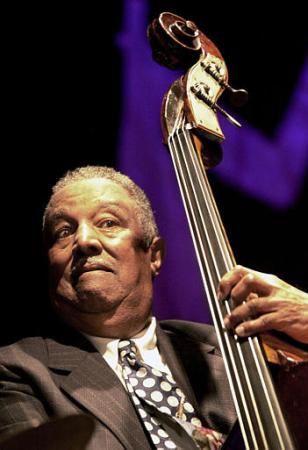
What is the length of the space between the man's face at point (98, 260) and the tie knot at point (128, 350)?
0.18 feet

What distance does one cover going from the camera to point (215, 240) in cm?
125

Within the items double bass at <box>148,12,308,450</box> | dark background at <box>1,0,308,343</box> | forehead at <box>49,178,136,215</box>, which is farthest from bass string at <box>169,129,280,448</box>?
dark background at <box>1,0,308,343</box>

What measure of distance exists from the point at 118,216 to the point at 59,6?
1.16 m

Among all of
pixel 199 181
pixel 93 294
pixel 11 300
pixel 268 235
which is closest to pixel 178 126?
pixel 199 181

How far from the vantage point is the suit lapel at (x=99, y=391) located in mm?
1229

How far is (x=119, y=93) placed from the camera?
2486 mm

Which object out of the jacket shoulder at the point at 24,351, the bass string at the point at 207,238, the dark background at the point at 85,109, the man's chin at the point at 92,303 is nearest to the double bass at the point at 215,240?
the bass string at the point at 207,238

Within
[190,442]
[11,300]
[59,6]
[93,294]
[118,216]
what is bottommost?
[11,300]

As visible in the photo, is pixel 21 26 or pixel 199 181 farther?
pixel 21 26

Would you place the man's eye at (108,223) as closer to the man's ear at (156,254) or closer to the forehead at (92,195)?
the forehead at (92,195)

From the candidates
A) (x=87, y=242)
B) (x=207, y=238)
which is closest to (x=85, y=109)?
(x=87, y=242)

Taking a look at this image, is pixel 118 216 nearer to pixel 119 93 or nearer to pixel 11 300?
pixel 11 300

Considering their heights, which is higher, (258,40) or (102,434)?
(258,40)

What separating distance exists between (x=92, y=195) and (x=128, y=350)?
43cm
